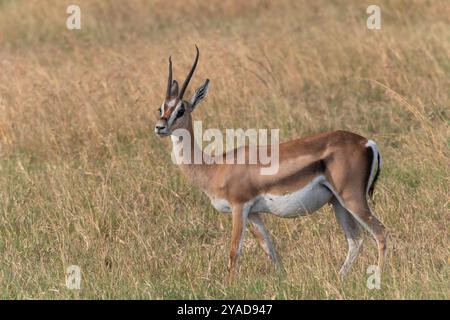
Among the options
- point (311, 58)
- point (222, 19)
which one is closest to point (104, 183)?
point (311, 58)

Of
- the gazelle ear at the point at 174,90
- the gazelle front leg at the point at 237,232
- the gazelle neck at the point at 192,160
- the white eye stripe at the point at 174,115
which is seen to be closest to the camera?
the gazelle front leg at the point at 237,232

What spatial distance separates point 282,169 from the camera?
6.55 meters

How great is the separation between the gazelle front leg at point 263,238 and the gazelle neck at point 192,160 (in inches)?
15.5

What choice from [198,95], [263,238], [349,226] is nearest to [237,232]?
[263,238]

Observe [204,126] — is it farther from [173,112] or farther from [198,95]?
[173,112]

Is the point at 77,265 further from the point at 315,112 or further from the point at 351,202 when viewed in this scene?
the point at 315,112

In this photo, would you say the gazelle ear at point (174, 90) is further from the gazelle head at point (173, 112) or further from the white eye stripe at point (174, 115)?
the white eye stripe at point (174, 115)

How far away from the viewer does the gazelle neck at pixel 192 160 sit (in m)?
6.72

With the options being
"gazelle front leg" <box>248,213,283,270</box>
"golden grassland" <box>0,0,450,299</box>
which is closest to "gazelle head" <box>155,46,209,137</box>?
"gazelle front leg" <box>248,213,283,270</box>

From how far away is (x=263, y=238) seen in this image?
668 cm

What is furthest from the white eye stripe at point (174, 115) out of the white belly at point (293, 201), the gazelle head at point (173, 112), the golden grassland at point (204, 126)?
the golden grassland at point (204, 126)

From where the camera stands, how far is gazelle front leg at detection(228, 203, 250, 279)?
6.46 meters

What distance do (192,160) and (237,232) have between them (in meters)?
0.63

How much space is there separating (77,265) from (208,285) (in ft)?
3.51
